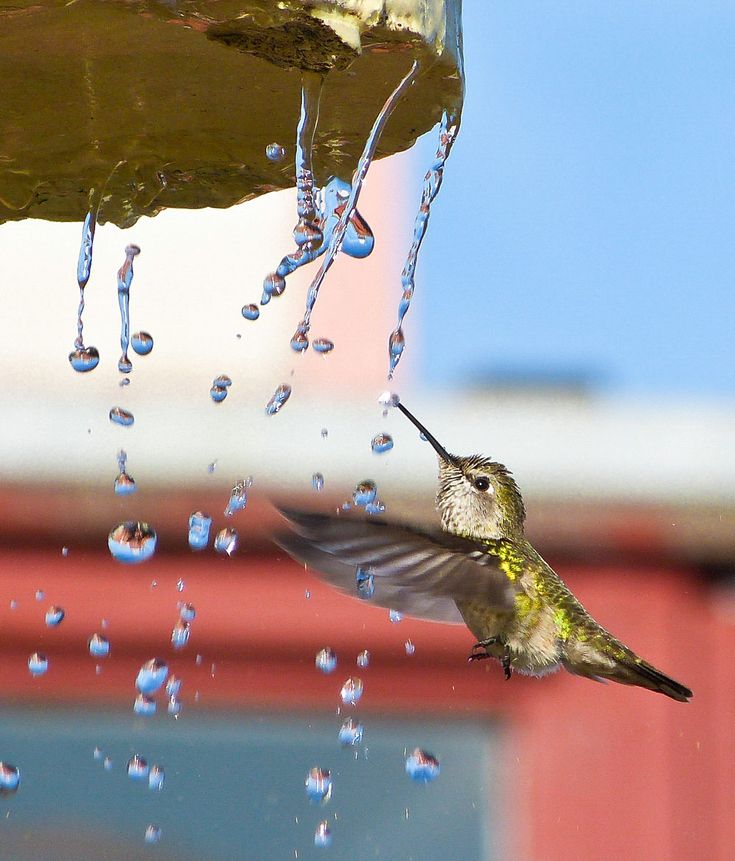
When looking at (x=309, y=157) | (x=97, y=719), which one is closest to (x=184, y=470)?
(x=97, y=719)

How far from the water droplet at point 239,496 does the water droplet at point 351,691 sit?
825mm

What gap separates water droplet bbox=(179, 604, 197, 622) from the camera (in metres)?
5.66

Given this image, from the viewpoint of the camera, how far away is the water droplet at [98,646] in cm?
560

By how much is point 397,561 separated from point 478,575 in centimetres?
24

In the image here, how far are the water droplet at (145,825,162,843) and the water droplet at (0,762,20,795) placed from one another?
52 cm

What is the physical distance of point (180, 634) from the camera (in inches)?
224

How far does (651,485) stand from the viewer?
18.7 ft

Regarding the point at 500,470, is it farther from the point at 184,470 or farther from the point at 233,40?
the point at 184,470

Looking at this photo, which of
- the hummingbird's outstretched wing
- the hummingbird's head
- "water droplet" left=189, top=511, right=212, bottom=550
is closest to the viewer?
the hummingbird's outstretched wing

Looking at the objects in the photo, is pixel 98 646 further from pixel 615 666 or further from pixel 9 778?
pixel 615 666

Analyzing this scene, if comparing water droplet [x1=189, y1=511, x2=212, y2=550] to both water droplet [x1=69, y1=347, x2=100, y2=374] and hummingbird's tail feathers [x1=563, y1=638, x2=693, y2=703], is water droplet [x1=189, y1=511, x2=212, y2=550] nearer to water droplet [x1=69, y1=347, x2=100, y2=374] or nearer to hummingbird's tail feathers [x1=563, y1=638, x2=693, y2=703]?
hummingbird's tail feathers [x1=563, y1=638, x2=693, y2=703]

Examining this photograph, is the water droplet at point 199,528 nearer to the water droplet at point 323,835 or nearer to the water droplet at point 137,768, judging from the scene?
the water droplet at point 137,768

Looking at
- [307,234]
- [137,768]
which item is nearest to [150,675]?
[137,768]

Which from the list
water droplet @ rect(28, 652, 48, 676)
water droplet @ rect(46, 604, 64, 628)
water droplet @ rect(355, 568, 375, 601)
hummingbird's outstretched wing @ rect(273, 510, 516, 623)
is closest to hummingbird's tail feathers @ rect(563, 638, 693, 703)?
hummingbird's outstretched wing @ rect(273, 510, 516, 623)
